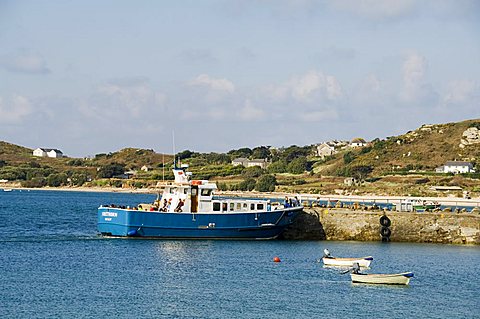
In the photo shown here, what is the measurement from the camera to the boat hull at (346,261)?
141ft

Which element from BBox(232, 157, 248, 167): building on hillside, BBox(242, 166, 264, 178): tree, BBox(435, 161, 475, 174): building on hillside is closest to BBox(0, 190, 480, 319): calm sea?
BBox(435, 161, 475, 174): building on hillside

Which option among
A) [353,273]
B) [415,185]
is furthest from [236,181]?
[353,273]

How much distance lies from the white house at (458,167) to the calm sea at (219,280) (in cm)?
10279

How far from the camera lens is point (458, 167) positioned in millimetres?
152125

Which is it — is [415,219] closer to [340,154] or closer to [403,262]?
[403,262]

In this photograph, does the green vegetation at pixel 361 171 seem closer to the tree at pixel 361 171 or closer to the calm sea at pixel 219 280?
the tree at pixel 361 171

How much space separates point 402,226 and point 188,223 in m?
13.5

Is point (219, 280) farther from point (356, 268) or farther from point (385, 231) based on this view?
point (385, 231)

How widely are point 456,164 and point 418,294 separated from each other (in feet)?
396

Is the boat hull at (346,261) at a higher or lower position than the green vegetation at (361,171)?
lower

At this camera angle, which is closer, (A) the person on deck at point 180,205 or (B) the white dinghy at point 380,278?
(B) the white dinghy at point 380,278

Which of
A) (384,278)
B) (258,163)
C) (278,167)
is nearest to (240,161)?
(258,163)

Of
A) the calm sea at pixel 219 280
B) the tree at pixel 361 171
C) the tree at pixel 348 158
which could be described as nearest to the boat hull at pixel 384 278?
the calm sea at pixel 219 280

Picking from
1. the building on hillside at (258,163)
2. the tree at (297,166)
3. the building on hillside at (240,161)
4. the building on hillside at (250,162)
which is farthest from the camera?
the building on hillside at (240,161)
